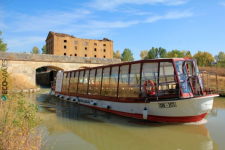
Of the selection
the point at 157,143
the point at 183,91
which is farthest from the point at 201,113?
the point at 157,143

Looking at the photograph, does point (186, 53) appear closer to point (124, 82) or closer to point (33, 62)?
point (33, 62)

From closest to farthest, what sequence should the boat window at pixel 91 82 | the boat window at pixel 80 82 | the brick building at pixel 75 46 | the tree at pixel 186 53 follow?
the boat window at pixel 91 82, the boat window at pixel 80 82, the brick building at pixel 75 46, the tree at pixel 186 53

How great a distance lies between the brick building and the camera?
1992 inches

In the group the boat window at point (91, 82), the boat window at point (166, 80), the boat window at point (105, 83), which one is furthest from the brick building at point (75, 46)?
the boat window at point (166, 80)

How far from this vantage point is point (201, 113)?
8.92 meters

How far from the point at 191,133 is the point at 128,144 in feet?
9.49

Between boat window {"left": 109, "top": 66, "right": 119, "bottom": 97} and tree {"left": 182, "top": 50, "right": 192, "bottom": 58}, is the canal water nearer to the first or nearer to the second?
boat window {"left": 109, "top": 66, "right": 119, "bottom": 97}

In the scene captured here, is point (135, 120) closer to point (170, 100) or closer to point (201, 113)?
point (170, 100)

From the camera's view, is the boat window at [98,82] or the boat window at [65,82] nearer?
the boat window at [98,82]

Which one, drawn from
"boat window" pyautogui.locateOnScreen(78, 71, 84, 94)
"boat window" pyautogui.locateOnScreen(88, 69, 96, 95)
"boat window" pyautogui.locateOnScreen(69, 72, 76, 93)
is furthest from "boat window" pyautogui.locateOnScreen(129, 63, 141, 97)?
"boat window" pyautogui.locateOnScreen(69, 72, 76, 93)

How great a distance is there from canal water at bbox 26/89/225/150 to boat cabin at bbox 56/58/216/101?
55.7 inches

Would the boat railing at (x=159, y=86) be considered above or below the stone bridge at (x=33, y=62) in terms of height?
below

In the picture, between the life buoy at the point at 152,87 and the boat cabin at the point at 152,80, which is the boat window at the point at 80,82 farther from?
the life buoy at the point at 152,87

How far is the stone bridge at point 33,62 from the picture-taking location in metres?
28.3
